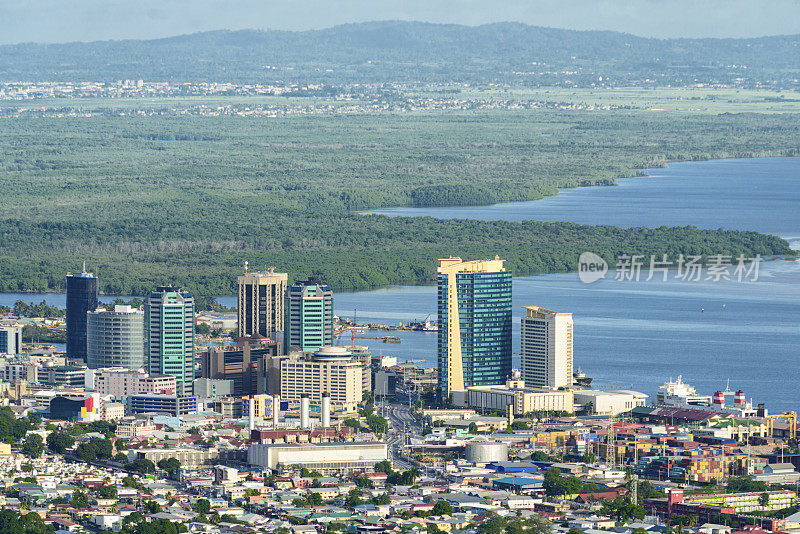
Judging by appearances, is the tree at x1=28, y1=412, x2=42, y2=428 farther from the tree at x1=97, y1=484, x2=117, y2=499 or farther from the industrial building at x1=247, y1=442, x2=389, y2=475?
the tree at x1=97, y1=484, x2=117, y2=499

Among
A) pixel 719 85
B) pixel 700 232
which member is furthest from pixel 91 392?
pixel 719 85

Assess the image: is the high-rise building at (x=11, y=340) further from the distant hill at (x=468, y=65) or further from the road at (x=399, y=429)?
the distant hill at (x=468, y=65)

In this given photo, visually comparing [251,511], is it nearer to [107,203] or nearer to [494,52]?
[107,203]

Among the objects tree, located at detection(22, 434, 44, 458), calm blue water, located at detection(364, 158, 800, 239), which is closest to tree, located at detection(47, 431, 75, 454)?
tree, located at detection(22, 434, 44, 458)

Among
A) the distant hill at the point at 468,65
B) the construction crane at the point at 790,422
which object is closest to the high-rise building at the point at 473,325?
the construction crane at the point at 790,422

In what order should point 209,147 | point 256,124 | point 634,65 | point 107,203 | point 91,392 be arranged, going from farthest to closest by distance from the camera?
point 634,65, point 256,124, point 209,147, point 107,203, point 91,392

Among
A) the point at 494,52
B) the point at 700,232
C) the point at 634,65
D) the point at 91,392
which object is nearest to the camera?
the point at 91,392
